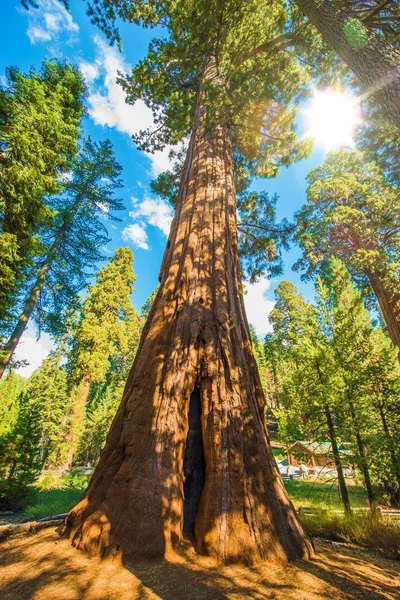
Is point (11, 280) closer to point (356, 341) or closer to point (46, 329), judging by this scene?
point (46, 329)

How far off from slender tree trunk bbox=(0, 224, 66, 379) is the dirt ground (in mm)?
7830

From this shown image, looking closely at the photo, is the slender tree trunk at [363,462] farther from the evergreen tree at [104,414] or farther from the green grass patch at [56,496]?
the evergreen tree at [104,414]

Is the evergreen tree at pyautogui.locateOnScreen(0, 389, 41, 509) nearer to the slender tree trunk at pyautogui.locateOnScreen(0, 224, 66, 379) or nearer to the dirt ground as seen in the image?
the slender tree trunk at pyautogui.locateOnScreen(0, 224, 66, 379)

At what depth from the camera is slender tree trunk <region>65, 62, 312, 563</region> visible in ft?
6.06

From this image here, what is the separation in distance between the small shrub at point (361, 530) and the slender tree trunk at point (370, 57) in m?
4.52

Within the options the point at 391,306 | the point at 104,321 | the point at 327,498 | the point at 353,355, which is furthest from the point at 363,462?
the point at 104,321

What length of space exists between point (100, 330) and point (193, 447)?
16.0m

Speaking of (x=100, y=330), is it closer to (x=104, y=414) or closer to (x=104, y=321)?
(x=104, y=321)

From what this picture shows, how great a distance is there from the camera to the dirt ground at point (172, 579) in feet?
4.61

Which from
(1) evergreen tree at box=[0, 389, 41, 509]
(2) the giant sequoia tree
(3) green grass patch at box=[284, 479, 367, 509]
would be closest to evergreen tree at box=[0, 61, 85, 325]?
(2) the giant sequoia tree

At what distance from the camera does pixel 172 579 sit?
59.8 inches

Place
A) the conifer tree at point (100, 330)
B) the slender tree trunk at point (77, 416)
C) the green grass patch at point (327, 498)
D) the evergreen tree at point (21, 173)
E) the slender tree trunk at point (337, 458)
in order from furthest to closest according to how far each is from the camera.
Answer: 1. the conifer tree at point (100, 330)
2. the slender tree trunk at point (77, 416)
3. the green grass patch at point (327, 498)
4. the slender tree trunk at point (337, 458)
5. the evergreen tree at point (21, 173)

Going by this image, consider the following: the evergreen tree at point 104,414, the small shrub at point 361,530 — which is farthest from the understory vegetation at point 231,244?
the evergreen tree at point 104,414

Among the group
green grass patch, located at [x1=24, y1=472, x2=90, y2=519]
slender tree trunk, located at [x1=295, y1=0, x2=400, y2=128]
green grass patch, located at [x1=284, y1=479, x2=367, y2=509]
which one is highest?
slender tree trunk, located at [x1=295, y1=0, x2=400, y2=128]
